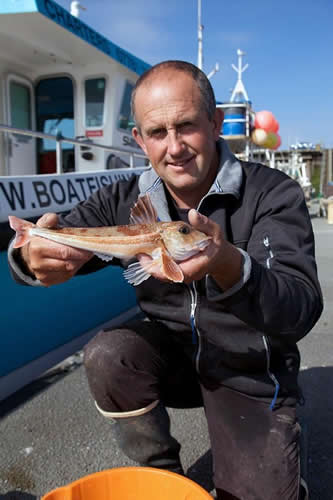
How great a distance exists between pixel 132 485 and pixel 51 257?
3.47 feet

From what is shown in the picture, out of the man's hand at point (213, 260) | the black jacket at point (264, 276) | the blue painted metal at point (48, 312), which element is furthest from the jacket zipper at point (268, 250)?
the blue painted metal at point (48, 312)

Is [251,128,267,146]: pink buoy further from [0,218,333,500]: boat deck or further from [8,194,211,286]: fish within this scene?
[8,194,211,286]: fish

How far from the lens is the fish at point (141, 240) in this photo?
1527mm

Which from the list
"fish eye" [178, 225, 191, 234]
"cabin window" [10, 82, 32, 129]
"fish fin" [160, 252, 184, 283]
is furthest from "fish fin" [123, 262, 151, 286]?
"cabin window" [10, 82, 32, 129]

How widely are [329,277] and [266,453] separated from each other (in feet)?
17.6

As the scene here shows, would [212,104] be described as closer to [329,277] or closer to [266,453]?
[266,453]

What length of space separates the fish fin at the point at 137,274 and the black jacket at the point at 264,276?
27 cm

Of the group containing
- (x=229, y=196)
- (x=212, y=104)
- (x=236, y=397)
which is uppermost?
(x=212, y=104)

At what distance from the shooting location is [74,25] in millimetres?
6164

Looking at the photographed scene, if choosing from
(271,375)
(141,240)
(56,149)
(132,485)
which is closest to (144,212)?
(141,240)

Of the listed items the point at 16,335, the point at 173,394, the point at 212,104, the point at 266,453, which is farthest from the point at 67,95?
the point at 266,453

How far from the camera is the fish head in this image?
4.92 ft

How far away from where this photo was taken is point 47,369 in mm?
3875

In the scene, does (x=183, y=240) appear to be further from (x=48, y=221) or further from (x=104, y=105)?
(x=104, y=105)
